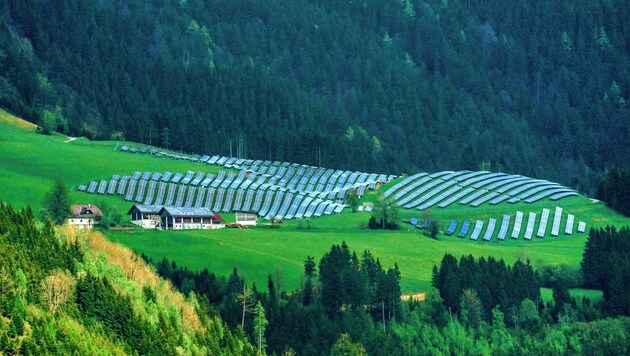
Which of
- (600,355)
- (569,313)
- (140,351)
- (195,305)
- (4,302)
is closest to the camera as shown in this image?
(4,302)

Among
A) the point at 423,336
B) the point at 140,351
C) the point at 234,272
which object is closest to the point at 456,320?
the point at 423,336

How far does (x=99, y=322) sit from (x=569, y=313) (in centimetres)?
7055

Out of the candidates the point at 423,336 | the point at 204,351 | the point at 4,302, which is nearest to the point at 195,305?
the point at 204,351

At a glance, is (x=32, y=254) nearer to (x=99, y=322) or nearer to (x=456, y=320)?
(x=99, y=322)

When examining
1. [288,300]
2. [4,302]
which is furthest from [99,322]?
[288,300]

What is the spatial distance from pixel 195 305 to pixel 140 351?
984 inches

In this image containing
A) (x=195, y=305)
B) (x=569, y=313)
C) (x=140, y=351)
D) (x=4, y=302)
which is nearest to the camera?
(x=4, y=302)

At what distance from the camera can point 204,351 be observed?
479ft

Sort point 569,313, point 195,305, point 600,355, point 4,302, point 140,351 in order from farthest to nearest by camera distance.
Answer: point 569,313 < point 600,355 < point 195,305 < point 140,351 < point 4,302

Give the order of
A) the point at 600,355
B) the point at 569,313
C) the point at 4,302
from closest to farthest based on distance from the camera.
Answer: the point at 4,302
the point at 600,355
the point at 569,313

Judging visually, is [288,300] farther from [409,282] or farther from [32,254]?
[32,254]

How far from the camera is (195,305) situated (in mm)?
162000

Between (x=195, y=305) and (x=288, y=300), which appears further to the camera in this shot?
(x=288, y=300)

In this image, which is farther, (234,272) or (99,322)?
(234,272)
